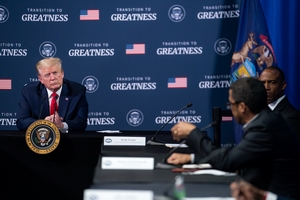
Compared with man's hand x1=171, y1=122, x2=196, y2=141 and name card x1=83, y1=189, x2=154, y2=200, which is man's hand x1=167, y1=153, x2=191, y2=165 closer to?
man's hand x1=171, y1=122, x2=196, y2=141

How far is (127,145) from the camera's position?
4543mm

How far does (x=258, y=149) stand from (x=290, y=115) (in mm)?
1692

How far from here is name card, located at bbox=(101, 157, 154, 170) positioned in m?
3.30

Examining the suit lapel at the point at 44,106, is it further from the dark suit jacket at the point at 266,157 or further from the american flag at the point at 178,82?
the dark suit jacket at the point at 266,157

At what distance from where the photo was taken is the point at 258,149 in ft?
10.7

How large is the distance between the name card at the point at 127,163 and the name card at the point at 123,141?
1.12 meters

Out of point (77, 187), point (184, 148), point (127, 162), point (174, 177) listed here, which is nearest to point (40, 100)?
point (77, 187)

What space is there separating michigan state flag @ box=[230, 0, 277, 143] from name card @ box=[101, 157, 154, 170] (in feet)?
10.6

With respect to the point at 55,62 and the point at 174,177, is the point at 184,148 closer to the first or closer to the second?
the point at 174,177

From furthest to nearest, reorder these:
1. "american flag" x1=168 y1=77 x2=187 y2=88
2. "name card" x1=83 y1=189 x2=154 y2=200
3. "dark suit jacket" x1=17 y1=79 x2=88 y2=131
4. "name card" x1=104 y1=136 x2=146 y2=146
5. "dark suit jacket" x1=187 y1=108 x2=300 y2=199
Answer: "american flag" x1=168 y1=77 x2=187 y2=88
"dark suit jacket" x1=17 y1=79 x2=88 y2=131
"name card" x1=104 y1=136 x2=146 y2=146
"dark suit jacket" x1=187 y1=108 x2=300 y2=199
"name card" x1=83 y1=189 x2=154 y2=200

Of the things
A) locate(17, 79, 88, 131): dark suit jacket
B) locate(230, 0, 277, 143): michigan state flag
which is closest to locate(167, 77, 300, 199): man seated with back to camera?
locate(17, 79, 88, 131): dark suit jacket

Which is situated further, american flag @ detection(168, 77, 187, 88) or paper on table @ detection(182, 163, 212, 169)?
american flag @ detection(168, 77, 187, 88)

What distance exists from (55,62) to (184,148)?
2.04m

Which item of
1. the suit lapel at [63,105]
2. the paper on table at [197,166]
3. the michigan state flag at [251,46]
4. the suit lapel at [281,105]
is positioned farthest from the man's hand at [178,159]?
the michigan state flag at [251,46]
